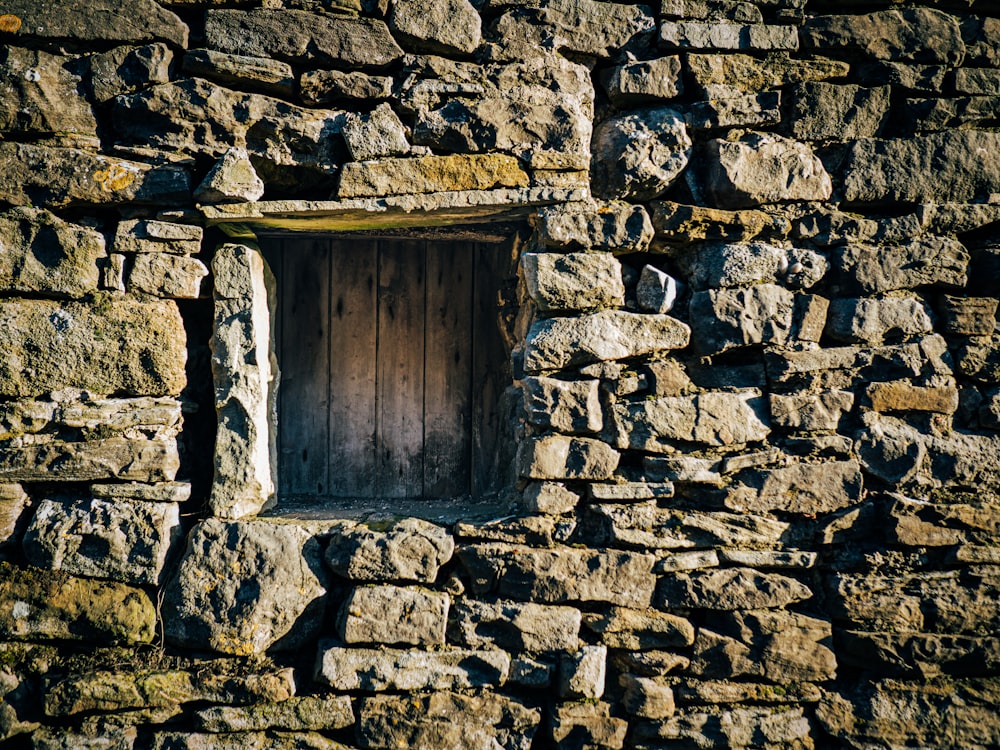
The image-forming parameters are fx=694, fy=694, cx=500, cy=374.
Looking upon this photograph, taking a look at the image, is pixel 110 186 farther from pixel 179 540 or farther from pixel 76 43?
pixel 179 540

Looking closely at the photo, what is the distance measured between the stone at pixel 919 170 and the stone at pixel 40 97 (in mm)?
2660

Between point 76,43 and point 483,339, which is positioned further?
point 483,339

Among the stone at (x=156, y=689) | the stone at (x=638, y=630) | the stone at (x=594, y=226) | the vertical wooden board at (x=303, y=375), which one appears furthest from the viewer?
the vertical wooden board at (x=303, y=375)

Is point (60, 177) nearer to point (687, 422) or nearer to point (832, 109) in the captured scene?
point (687, 422)

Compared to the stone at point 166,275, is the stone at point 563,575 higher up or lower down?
lower down

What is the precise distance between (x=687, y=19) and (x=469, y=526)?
6.37ft

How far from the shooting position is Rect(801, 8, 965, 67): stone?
2.49m

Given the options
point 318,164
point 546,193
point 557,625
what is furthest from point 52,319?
point 557,625

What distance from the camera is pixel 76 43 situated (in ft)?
7.70

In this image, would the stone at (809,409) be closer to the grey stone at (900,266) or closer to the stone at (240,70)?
the grey stone at (900,266)

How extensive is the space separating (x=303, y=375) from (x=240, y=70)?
46.6 inches

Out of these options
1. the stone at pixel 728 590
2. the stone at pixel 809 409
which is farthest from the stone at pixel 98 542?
the stone at pixel 809 409

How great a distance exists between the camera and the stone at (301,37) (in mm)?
2355

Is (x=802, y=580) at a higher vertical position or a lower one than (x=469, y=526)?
lower
